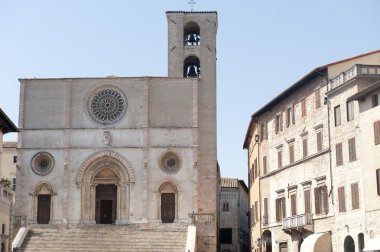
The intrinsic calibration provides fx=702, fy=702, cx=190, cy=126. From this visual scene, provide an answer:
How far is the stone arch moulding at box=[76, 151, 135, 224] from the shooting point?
152 feet

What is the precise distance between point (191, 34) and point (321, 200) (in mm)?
21400

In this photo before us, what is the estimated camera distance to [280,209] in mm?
39875

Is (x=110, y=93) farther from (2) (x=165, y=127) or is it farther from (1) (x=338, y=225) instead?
(1) (x=338, y=225)

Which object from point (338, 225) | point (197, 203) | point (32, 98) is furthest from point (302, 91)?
point (32, 98)

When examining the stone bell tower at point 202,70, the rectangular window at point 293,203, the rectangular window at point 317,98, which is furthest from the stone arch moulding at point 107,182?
the rectangular window at point 317,98

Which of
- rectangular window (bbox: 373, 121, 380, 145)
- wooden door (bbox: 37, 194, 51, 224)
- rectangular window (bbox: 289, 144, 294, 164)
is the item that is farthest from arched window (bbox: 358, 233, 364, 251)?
wooden door (bbox: 37, 194, 51, 224)

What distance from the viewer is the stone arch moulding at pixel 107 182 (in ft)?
152

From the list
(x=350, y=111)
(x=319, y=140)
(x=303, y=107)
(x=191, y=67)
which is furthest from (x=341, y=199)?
(x=191, y=67)

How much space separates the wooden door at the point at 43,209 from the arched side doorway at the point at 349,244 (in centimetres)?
2240

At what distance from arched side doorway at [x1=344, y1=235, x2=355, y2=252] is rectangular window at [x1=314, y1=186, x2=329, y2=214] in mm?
2194

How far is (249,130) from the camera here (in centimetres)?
5131

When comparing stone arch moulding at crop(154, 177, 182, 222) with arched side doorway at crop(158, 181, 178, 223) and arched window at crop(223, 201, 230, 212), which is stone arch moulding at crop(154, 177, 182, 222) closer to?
arched side doorway at crop(158, 181, 178, 223)

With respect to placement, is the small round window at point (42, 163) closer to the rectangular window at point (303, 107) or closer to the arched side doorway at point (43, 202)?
the arched side doorway at point (43, 202)

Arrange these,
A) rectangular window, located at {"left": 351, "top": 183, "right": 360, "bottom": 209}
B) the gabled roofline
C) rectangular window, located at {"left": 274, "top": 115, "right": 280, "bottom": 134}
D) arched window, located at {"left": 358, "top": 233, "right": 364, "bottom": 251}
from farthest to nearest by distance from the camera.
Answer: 1. rectangular window, located at {"left": 274, "top": 115, "right": 280, "bottom": 134}
2. the gabled roofline
3. rectangular window, located at {"left": 351, "top": 183, "right": 360, "bottom": 209}
4. arched window, located at {"left": 358, "top": 233, "right": 364, "bottom": 251}
